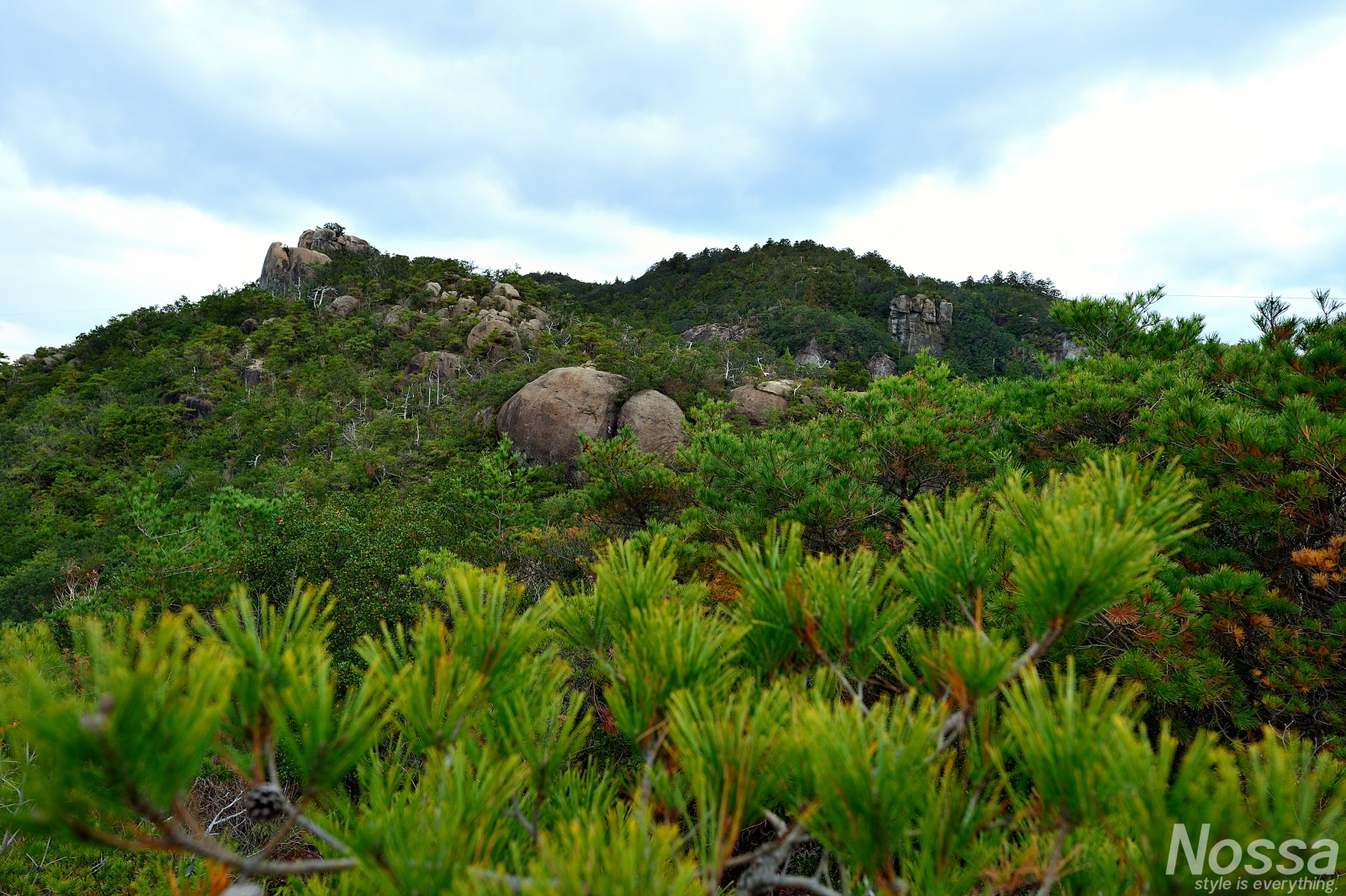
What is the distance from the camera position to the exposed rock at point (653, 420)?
18625 mm

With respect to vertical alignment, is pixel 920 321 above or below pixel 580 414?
above

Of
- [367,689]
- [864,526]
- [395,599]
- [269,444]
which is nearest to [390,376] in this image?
[269,444]

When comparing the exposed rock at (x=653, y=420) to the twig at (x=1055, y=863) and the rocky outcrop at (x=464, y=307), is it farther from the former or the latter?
the rocky outcrop at (x=464, y=307)

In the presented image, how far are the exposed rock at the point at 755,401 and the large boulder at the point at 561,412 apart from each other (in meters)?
4.35

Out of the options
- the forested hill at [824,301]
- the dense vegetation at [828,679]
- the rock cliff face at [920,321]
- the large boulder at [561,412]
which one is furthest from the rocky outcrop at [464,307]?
the rock cliff face at [920,321]

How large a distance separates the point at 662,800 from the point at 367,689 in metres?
0.51

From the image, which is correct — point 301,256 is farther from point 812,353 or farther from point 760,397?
point 760,397

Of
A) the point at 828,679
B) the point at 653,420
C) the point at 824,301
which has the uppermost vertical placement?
the point at 824,301

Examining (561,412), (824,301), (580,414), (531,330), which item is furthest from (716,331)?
(561,412)

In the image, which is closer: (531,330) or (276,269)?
(531,330)

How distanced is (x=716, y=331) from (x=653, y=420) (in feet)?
97.1

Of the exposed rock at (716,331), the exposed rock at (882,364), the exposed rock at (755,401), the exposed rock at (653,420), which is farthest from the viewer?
the exposed rock at (716,331)

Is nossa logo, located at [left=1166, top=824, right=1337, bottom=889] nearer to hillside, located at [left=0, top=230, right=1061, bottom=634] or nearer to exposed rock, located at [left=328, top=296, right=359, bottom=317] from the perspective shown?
hillside, located at [left=0, top=230, right=1061, bottom=634]

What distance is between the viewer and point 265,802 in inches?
30.1
